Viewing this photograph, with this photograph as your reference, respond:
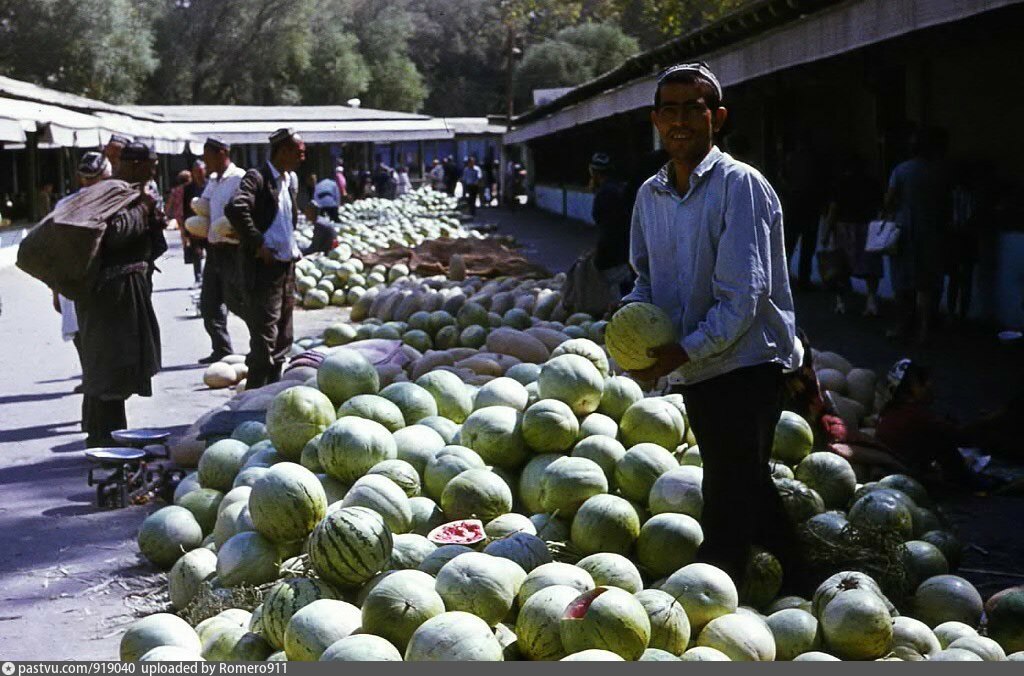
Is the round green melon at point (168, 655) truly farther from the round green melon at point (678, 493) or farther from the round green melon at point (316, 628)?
the round green melon at point (678, 493)

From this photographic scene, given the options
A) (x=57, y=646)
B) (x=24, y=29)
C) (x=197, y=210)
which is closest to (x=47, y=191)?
(x=24, y=29)

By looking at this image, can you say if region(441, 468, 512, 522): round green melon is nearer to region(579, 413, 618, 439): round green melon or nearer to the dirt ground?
region(579, 413, 618, 439): round green melon

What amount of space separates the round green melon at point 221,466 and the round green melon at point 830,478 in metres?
2.62

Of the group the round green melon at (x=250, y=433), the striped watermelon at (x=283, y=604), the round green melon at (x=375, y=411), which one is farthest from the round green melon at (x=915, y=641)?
the round green melon at (x=250, y=433)

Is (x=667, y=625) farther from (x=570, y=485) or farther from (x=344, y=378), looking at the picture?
(x=344, y=378)

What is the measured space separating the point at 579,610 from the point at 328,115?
41381mm

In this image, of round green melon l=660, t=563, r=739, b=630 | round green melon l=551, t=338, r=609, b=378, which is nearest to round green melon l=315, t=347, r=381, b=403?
round green melon l=551, t=338, r=609, b=378

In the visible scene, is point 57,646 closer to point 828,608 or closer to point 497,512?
point 497,512

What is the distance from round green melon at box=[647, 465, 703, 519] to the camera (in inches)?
187

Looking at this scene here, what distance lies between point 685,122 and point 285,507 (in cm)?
202

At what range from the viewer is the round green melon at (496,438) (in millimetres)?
5395

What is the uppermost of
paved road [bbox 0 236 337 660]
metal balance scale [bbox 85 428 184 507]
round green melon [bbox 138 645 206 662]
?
round green melon [bbox 138 645 206 662]

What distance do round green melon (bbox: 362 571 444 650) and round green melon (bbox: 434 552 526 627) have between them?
74 mm

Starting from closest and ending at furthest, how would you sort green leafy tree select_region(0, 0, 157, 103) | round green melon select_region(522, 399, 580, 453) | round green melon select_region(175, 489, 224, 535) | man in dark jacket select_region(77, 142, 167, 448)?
round green melon select_region(522, 399, 580, 453), round green melon select_region(175, 489, 224, 535), man in dark jacket select_region(77, 142, 167, 448), green leafy tree select_region(0, 0, 157, 103)
